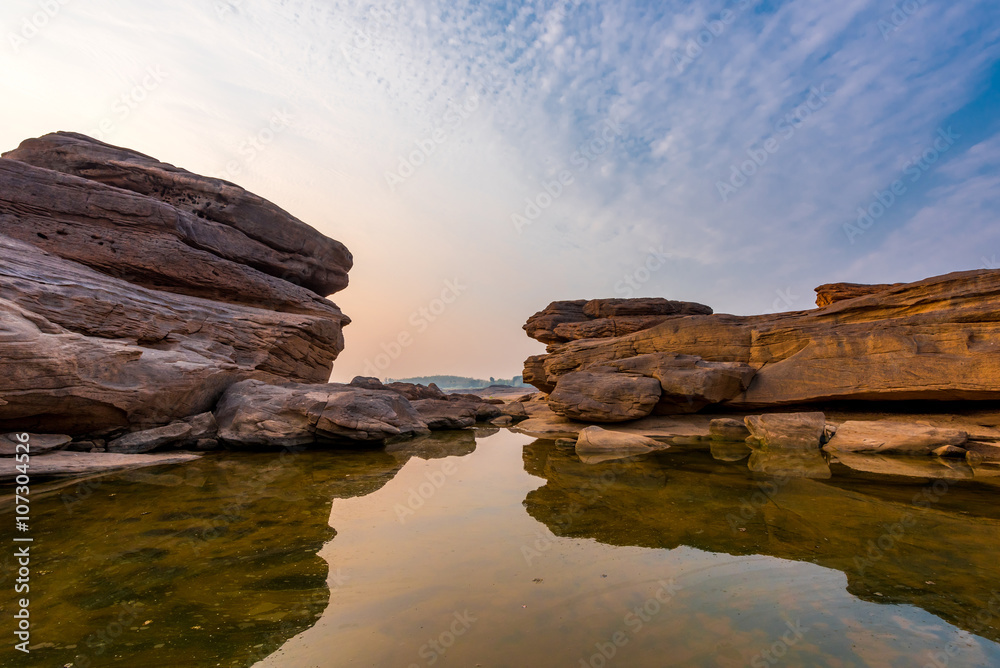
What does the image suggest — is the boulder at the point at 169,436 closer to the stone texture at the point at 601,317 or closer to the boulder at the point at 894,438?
the boulder at the point at 894,438

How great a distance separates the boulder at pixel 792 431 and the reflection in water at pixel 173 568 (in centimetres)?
1228

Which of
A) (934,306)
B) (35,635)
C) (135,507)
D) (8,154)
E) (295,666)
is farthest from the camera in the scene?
(8,154)

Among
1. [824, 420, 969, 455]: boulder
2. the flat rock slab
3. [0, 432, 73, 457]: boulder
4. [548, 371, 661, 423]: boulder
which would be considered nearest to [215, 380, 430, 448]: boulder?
the flat rock slab

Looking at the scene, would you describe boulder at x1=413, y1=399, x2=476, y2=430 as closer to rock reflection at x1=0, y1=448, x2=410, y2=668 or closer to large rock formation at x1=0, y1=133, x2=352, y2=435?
large rock formation at x1=0, y1=133, x2=352, y2=435

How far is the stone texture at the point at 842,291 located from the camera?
59.3 ft

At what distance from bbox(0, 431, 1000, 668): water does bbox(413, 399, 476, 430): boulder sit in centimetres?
1131

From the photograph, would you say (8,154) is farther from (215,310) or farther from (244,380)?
(244,380)

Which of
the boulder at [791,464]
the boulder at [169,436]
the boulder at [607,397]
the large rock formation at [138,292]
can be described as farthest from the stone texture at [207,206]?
the boulder at [791,464]

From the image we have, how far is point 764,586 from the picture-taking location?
3.90 m

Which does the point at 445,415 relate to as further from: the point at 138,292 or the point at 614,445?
the point at 138,292

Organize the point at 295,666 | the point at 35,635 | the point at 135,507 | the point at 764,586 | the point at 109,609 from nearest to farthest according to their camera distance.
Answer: the point at 295,666 → the point at 35,635 → the point at 109,609 → the point at 764,586 → the point at 135,507

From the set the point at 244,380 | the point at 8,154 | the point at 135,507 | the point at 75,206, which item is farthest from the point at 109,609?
the point at 8,154

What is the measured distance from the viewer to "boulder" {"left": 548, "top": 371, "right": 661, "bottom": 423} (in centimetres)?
1653

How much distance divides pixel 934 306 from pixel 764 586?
16.3 m
